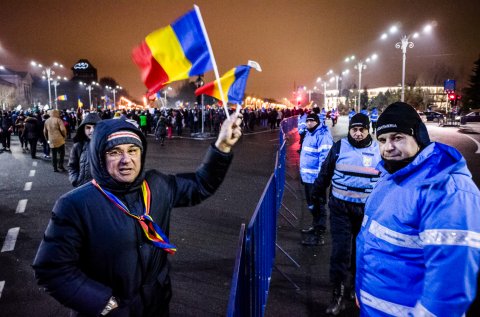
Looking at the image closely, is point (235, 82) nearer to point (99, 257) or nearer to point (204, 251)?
point (99, 257)

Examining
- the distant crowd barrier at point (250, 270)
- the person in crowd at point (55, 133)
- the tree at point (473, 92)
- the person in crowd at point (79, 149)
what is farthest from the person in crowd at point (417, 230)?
the tree at point (473, 92)

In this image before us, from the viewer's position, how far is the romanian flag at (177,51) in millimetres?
2846

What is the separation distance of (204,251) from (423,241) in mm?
4119

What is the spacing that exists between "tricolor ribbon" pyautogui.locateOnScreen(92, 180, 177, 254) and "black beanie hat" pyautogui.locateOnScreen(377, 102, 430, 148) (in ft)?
4.95

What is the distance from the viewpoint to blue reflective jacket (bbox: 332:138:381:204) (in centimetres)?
424

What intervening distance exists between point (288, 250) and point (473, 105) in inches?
3156

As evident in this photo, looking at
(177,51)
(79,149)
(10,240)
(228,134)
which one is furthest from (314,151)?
(10,240)

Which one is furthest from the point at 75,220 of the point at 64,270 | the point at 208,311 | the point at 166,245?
the point at 208,311

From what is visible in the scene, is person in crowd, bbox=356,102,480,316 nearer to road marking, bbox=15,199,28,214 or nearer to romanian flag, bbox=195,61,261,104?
romanian flag, bbox=195,61,261,104

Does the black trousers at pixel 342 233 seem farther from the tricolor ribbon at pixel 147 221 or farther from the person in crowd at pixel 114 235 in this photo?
the tricolor ribbon at pixel 147 221

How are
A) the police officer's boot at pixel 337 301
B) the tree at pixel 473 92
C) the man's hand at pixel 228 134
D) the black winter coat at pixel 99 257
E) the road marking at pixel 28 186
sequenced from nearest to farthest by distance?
the black winter coat at pixel 99 257 < the man's hand at pixel 228 134 < the police officer's boot at pixel 337 301 < the road marking at pixel 28 186 < the tree at pixel 473 92

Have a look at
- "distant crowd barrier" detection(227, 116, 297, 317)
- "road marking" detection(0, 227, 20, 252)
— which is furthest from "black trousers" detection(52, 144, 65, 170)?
"distant crowd barrier" detection(227, 116, 297, 317)

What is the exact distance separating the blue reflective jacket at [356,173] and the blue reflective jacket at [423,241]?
1828 millimetres

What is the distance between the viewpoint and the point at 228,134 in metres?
2.30
